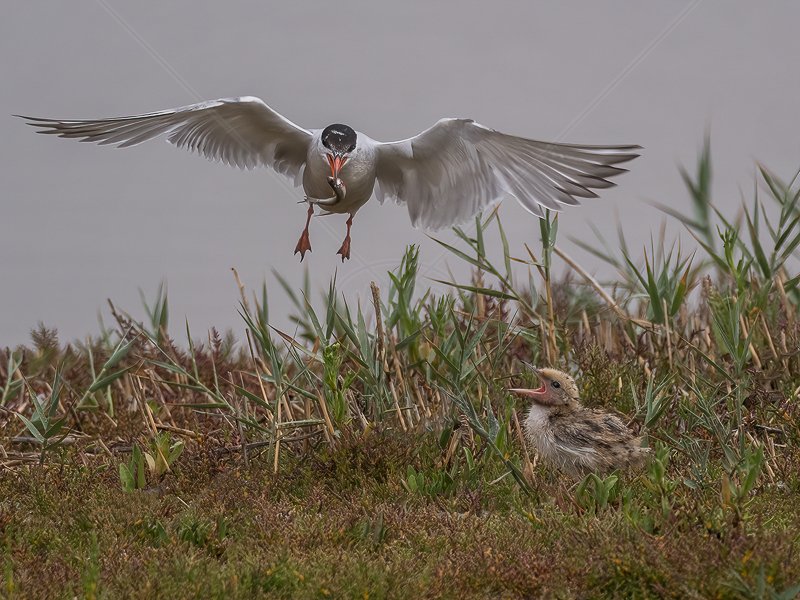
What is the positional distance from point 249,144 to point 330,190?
113cm

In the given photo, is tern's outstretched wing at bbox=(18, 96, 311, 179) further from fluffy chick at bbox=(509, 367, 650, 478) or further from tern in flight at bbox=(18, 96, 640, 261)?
fluffy chick at bbox=(509, 367, 650, 478)

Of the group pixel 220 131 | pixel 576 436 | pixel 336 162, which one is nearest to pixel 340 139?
pixel 336 162


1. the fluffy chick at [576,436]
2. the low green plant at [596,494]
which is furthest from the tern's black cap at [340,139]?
the low green plant at [596,494]

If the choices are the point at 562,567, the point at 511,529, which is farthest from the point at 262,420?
the point at 562,567

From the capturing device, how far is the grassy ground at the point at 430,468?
13.5ft

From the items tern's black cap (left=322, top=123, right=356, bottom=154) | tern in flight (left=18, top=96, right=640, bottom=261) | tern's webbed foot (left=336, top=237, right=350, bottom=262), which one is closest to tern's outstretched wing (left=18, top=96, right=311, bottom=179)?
tern in flight (left=18, top=96, right=640, bottom=261)

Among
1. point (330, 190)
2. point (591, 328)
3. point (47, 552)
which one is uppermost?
point (330, 190)

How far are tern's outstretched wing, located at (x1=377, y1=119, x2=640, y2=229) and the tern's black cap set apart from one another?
47 cm

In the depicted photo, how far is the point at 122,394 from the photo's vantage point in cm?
812

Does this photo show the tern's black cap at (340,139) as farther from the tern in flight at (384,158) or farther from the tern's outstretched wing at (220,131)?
the tern's outstretched wing at (220,131)

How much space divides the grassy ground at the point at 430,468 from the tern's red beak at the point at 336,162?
0.73 m

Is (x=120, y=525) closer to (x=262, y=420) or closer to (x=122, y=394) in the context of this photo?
(x=262, y=420)

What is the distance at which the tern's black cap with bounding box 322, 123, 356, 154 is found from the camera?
20.0ft

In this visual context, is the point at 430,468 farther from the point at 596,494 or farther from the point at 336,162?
the point at 336,162
